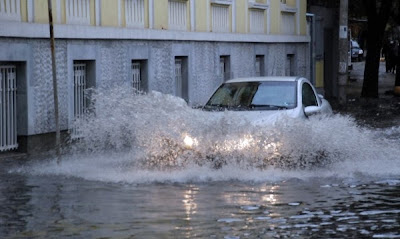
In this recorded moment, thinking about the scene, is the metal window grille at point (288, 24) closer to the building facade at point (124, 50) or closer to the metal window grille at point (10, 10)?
the building facade at point (124, 50)

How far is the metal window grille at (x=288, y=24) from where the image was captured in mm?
32188

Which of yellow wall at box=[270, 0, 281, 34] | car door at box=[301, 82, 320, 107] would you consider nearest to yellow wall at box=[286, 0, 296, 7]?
yellow wall at box=[270, 0, 281, 34]

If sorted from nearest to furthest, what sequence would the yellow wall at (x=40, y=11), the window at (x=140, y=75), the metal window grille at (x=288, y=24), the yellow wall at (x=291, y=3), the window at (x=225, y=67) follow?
the yellow wall at (x=40, y=11) < the window at (x=140, y=75) < the window at (x=225, y=67) < the metal window grille at (x=288, y=24) < the yellow wall at (x=291, y=3)

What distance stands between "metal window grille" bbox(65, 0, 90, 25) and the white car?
145 inches

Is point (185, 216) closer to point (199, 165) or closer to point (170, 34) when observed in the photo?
point (199, 165)

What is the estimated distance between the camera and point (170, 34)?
23188 millimetres

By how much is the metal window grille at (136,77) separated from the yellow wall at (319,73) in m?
14.5

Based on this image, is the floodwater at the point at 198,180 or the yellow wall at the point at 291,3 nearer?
the floodwater at the point at 198,180

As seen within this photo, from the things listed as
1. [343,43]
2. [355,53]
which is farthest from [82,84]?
[355,53]

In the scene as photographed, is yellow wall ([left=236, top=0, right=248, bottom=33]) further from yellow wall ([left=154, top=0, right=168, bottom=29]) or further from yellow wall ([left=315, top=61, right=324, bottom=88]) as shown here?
yellow wall ([left=315, top=61, right=324, bottom=88])

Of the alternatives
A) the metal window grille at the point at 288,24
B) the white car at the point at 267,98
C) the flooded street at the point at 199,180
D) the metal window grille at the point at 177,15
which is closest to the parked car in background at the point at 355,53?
the metal window grille at the point at 288,24

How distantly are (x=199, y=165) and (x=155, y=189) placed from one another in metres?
1.46

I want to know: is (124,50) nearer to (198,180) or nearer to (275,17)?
(198,180)

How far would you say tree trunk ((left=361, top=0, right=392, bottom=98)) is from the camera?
113 ft
